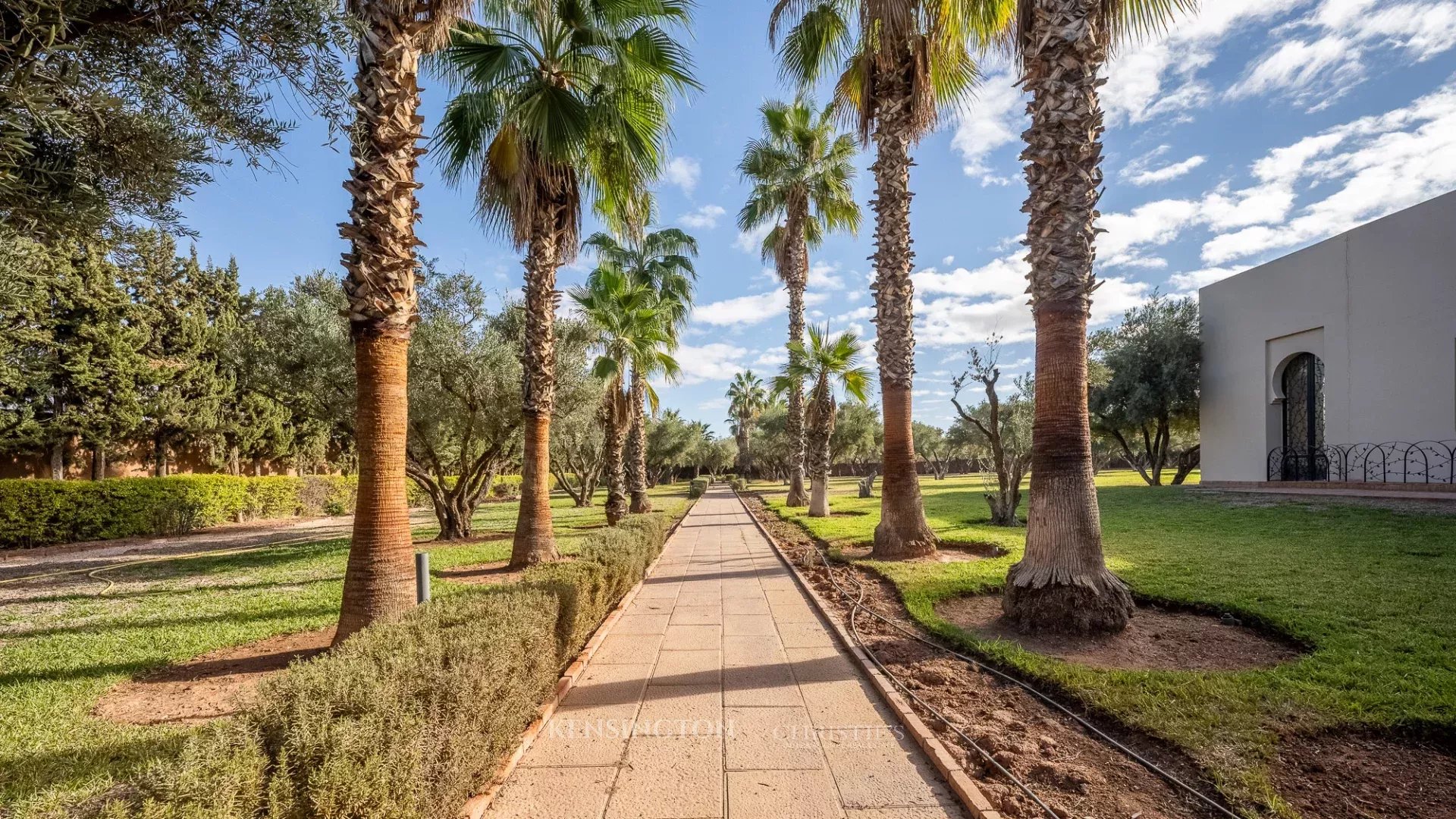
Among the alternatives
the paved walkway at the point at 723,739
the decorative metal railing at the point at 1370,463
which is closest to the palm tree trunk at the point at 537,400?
the paved walkway at the point at 723,739

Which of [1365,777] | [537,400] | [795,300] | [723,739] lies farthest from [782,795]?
[795,300]

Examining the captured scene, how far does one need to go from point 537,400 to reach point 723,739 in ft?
22.5

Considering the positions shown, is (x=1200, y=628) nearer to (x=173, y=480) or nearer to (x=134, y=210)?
(x=134, y=210)

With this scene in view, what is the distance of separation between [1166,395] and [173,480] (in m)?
33.6

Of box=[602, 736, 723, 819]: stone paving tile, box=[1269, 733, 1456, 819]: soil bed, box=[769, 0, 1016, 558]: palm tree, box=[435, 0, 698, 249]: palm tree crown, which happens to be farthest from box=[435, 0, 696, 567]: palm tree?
box=[1269, 733, 1456, 819]: soil bed

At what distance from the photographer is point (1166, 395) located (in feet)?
69.4

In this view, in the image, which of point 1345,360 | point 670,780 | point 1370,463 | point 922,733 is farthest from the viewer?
point 1345,360

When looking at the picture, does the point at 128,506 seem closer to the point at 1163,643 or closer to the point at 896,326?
the point at 896,326

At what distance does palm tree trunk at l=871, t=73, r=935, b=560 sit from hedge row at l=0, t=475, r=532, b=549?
58.1 ft

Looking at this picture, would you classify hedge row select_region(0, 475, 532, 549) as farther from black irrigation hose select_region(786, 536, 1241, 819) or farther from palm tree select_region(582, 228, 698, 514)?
black irrigation hose select_region(786, 536, 1241, 819)

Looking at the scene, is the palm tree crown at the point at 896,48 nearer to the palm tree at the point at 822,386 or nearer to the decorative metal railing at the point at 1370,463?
the palm tree at the point at 822,386

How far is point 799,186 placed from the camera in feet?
58.3

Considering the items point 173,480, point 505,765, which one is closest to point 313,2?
point 505,765

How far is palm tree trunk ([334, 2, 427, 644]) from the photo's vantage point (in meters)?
4.82
